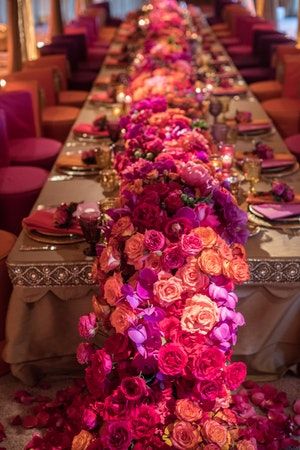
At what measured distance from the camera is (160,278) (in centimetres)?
176

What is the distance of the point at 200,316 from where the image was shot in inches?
67.4

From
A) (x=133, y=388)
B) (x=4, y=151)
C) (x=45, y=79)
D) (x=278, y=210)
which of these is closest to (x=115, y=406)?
(x=133, y=388)

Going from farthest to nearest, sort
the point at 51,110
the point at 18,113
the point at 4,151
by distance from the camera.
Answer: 1. the point at 51,110
2. the point at 18,113
3. the point at 4,151

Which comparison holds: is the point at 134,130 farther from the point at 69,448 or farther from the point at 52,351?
the point at 69,448

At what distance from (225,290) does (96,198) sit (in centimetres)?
106

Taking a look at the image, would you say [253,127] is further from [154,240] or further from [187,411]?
[187,411]

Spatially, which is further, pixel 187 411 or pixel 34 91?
pixel 34 91

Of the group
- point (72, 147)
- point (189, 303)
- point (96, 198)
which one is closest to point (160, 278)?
point (189, 303)

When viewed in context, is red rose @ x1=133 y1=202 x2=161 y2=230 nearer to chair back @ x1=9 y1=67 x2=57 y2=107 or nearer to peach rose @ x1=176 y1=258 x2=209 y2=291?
peach rose @ x1=176 y1=258 x2=209 y2=291

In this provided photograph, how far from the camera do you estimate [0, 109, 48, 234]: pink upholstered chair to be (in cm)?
351

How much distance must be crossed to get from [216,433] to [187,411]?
91mm

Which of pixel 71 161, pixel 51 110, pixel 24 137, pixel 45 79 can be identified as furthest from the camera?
pixel 45 79

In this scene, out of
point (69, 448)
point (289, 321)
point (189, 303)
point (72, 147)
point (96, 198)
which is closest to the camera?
point (189, 303)

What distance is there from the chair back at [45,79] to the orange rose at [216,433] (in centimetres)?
396
